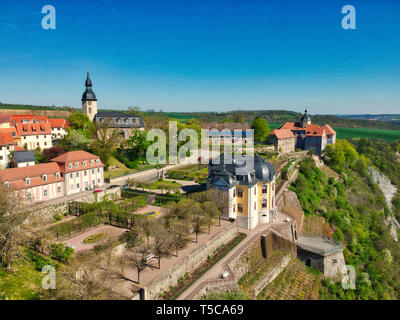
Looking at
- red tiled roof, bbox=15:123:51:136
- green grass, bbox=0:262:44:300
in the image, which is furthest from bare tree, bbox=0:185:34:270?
red tiled roof, bbox=15:123:51:136

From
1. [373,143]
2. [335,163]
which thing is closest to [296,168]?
Result: [335,163]

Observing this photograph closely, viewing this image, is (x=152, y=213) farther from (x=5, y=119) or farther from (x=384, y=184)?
(x=384, y=184)

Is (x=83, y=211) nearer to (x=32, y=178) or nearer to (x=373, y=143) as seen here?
(x=32, y=178)

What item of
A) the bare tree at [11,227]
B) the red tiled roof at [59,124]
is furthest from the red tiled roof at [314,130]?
the bare tree at [11,227]

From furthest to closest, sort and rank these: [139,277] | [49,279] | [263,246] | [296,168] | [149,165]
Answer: [296,168] → [149,165] → [263,246] → [139,277] → [49,279]

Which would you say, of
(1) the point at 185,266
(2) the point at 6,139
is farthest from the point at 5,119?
(1) the point at 185,266

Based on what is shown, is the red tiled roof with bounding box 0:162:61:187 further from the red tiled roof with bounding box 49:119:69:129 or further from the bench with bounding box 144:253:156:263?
the red tiled roof with bounding box 49:119:69:129
